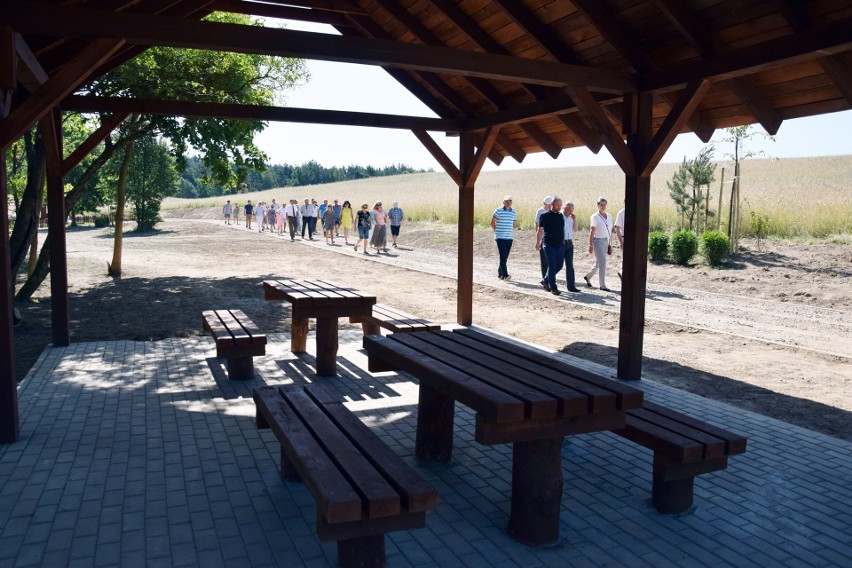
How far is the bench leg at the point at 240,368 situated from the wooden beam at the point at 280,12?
4034 millimetres

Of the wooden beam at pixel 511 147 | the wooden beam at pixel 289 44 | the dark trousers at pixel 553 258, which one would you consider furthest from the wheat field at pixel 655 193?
the wooden beam at pixel 289 44

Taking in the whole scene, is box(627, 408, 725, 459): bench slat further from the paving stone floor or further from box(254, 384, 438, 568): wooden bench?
box(254, 384, 438, 568): wooden bench

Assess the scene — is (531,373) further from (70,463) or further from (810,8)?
(810,8)

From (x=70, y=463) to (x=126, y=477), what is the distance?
20.1 inches

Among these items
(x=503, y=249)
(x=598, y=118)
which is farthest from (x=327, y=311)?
(x=503, y=249)

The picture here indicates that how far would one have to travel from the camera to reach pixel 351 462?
314 centimetres

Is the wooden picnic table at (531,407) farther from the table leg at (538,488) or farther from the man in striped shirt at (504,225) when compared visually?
the man in striped shirt at (504,225)

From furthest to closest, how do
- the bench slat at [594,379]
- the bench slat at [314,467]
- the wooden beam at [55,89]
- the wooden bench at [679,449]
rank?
the wooden beam at [55,89]
the wooden bench at [679,449]
the bench slat at [594,379]
the bench slat at [314,467]

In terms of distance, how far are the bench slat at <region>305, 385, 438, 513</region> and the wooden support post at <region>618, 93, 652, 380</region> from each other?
362 centimetres

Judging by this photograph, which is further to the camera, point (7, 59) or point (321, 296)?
point (321, 296)

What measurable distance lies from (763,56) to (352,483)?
15.0ft

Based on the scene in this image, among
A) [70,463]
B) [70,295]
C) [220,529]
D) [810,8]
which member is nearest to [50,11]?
[70,463]

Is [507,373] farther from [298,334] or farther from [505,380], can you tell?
[298,334]

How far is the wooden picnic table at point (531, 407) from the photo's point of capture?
3191 mm
